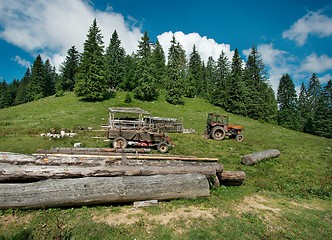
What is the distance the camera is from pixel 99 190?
654cm

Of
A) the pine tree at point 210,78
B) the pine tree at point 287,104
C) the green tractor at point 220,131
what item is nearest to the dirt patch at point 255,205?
the green tractor at point 220,131

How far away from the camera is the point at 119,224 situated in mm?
5660

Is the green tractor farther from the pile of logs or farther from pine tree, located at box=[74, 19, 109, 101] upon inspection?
pine tree, located at box=[74, 19, 109, 101]

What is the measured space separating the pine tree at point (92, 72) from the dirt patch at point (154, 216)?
3629 cm

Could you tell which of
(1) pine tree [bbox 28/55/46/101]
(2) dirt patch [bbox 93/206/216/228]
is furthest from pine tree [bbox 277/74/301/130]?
(1) pine tree [bbox 28/55/46/101]

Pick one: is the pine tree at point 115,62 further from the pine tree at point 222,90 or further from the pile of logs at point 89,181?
the pile of logs at point 89,181

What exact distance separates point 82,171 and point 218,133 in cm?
1591

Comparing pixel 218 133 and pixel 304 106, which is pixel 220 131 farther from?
pixel 304 106

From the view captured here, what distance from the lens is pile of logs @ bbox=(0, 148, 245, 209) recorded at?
6184 millimetres

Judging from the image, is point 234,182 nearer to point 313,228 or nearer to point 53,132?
point 313,228

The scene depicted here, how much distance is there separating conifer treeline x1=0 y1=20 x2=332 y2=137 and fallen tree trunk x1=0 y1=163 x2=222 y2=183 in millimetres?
34351

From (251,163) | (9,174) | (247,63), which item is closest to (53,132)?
(9,174)

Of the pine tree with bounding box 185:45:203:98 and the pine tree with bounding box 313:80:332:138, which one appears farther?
the pine tree with bounding box 185:45:203:98

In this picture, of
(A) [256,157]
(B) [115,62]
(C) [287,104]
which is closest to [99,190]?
(A) [256,157]
